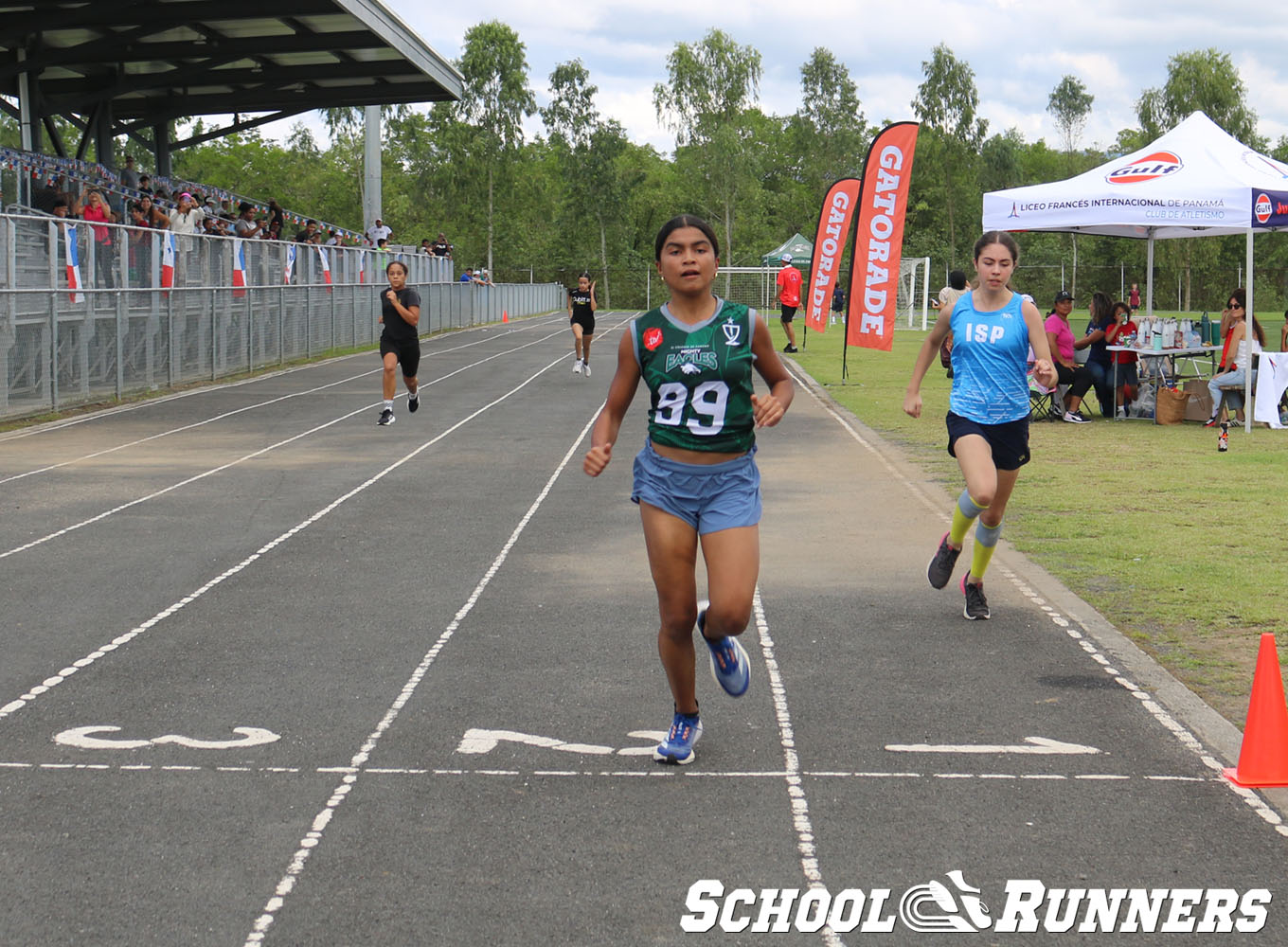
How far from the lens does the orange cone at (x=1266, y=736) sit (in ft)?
15.2

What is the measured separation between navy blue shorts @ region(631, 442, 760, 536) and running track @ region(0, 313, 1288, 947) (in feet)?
2.80

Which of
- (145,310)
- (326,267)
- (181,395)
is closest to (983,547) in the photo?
(181,395)

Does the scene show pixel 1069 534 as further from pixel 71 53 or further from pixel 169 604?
pixel 71 53

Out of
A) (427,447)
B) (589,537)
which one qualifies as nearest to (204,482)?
(427,447)

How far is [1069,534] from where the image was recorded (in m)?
9.51

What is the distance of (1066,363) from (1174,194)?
235cm

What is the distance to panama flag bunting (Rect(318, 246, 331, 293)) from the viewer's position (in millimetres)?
29625

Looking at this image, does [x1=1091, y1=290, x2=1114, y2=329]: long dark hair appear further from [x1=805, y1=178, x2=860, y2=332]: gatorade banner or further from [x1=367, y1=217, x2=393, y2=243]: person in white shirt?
[x1=367, y1=217, x2=393, y2=243]: person in white shirt

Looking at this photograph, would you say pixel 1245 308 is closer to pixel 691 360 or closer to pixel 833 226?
pixel 833 226

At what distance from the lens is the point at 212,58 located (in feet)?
113

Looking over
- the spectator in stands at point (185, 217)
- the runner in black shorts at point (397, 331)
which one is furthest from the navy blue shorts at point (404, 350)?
the spectator in stands at point (185, 217)

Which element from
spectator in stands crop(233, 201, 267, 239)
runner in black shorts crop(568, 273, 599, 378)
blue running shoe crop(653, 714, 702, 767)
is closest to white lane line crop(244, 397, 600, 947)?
blue running shoe crop(653, 714, 702, 767)

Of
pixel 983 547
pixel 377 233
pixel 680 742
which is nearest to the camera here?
pixel 680 742

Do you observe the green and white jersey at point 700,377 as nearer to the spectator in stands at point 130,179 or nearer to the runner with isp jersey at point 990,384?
the runner with isp jersey at point 990,384
